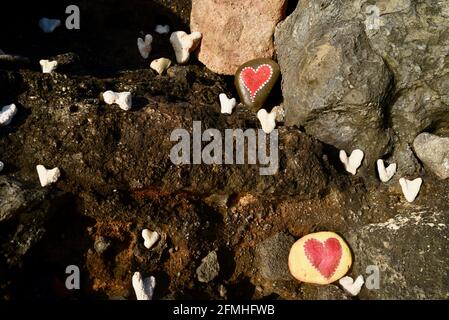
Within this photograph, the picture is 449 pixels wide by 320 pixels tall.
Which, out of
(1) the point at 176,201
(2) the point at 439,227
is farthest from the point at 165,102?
(2) the point at 439,227

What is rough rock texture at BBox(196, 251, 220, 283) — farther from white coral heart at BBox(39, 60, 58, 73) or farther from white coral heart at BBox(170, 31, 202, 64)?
white coral heart at BBox(170, 31, 202, 64)

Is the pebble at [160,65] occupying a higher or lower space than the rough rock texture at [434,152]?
higher

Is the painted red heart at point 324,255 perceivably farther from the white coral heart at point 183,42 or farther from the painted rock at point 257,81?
the white coral heart at point 183,42

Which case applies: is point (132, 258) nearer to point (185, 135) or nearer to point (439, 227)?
point (185, 135)

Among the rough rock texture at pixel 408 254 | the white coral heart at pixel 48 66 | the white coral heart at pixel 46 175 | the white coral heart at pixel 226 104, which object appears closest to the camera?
the white coral heart at pixel 46 175

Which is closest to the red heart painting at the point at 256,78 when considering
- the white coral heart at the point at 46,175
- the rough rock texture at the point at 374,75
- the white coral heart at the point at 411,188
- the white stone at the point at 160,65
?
the rough rock texture at the point at 374,75

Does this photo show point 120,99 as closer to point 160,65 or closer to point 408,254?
point 160,65
